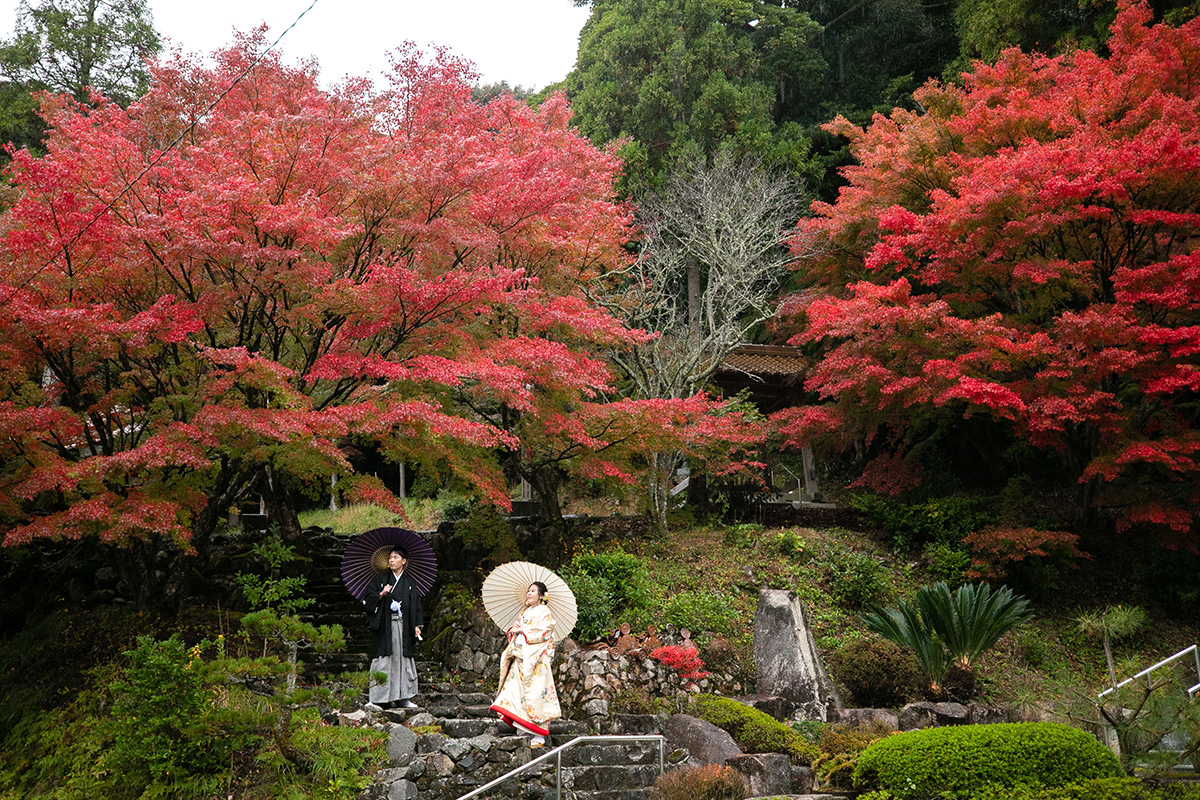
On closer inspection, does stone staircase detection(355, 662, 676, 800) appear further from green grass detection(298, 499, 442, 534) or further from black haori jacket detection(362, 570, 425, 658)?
green grass detection(298, 499, 442, 534)

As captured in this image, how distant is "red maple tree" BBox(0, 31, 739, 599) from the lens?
25.8 feet

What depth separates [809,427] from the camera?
13.8 meters

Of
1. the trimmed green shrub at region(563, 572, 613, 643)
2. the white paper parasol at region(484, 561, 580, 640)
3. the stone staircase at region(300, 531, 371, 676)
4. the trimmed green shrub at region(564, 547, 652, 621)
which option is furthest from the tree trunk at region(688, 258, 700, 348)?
the white paper parasol at region(484, 561, 580, 640)

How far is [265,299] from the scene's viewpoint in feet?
29.3

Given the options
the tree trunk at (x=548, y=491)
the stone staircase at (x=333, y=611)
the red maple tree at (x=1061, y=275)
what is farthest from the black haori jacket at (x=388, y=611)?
the red maple tree at (x=1061, y=275)

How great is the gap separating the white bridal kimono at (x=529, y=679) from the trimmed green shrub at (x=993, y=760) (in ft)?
9.49

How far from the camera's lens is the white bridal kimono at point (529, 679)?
23.9 ft

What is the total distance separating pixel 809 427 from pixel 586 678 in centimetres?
673

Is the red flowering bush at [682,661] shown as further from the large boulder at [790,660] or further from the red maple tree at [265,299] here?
the red maple tree at [265,299]

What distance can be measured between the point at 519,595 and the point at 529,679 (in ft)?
2.66

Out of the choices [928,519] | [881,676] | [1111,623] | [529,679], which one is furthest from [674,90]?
[529,679]

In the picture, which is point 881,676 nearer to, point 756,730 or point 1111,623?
point 756,730

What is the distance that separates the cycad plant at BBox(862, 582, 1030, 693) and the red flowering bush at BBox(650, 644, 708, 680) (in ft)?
7.42

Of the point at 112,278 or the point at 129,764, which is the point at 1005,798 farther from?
the point at 112,278
